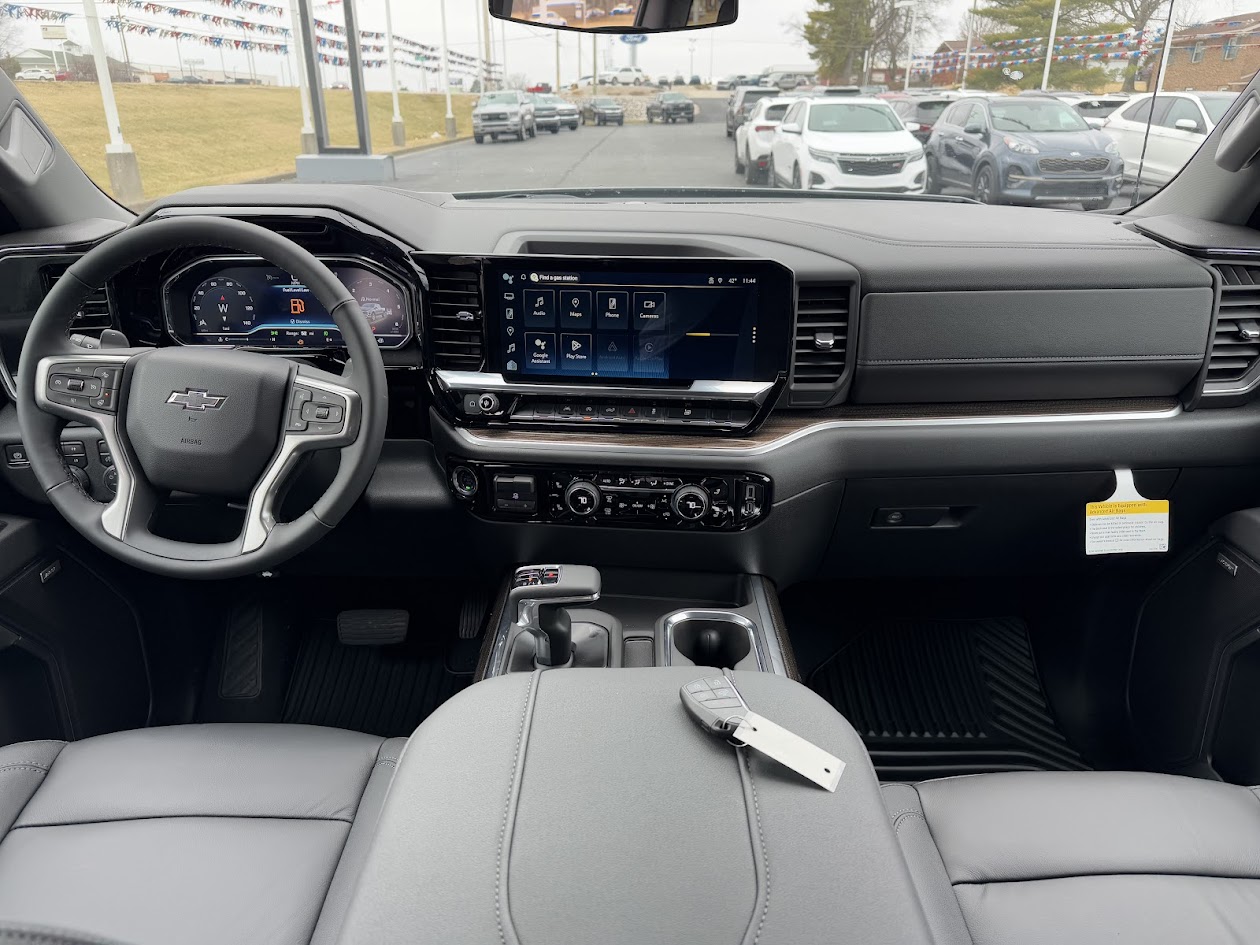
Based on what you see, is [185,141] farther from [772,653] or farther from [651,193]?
[772,653]

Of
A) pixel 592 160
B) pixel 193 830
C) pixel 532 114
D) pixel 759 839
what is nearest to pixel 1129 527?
pixel 759 839

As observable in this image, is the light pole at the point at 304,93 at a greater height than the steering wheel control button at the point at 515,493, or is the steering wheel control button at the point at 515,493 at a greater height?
the light pole at the point at 304,93

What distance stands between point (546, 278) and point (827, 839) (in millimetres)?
1199

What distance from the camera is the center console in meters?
1.80

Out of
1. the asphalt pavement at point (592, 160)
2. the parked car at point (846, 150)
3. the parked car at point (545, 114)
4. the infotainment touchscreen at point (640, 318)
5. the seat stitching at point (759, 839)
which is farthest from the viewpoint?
the parked car at point (545, 114)

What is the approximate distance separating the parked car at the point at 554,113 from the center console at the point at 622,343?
1.24 metres

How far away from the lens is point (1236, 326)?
1.98 m

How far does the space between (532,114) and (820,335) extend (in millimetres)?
2157

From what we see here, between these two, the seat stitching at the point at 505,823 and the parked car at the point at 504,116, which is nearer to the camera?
the seat stitching at the point at 505,823

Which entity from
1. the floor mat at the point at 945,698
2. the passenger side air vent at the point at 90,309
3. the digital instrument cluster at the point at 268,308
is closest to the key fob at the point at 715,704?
the digital instrument cluster at the point at 268,308

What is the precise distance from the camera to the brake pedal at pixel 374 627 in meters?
2.62

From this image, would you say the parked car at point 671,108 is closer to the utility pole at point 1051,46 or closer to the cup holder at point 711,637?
the utility pole at point 1051,46

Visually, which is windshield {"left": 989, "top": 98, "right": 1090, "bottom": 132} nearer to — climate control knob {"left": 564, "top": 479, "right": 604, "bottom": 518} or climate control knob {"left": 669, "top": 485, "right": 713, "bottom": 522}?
climate control knob {"left": 669, "top": 485, "right": 713, "bottom": 522}

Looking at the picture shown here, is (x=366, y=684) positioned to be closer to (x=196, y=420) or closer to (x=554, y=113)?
(x=196, y=420)
